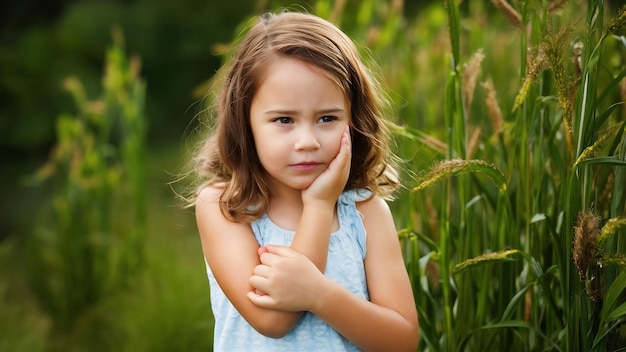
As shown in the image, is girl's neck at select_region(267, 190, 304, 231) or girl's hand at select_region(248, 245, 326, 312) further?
girl's neck at select_region(267, 190, 304, 231)

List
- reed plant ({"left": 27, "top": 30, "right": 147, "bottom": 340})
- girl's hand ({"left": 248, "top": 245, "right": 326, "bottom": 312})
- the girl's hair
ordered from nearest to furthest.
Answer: girl's hand ({"left": 248, "top": 245, "right": 326, "bottom": 312}) → the girl's hair → reed plant ({"left": 27, "top": 30, "right": 147, "bottom": 340})

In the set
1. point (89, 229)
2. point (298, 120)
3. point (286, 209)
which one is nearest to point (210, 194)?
point (286, 209)

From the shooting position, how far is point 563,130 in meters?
2.05

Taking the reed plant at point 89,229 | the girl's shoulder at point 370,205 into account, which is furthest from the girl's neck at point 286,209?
the reed plant at point 89,229

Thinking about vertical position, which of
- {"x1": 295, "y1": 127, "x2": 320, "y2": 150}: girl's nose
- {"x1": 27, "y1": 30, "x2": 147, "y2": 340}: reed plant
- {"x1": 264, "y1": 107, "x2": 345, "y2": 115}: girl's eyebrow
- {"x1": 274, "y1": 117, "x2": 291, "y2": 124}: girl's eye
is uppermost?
{"x1": 264, "y1": 107, "x2": 345, "y2": 115}: girl's eyebrow

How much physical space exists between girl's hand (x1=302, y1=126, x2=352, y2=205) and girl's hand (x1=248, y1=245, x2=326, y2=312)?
4.3 inches

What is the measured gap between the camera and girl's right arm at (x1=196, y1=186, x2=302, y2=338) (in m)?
1.52

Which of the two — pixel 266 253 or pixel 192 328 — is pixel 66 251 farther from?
pixel 266 253

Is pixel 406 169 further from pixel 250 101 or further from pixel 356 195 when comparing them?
pixel 250 101

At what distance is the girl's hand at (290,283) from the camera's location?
58.7 inches

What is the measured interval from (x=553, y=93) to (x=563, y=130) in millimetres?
169

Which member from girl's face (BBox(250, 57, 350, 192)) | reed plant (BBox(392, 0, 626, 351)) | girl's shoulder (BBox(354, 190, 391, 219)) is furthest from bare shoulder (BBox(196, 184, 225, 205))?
reed plant (BBox(392, 0, 626, 351))

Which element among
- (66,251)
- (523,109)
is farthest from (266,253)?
(66,251)

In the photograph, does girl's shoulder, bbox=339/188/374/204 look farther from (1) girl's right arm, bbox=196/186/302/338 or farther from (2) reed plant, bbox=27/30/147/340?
(2) reed plant, bbox=27/30/147/340
